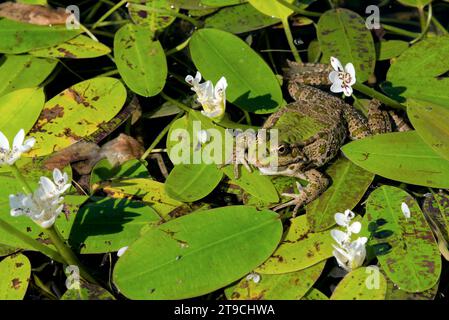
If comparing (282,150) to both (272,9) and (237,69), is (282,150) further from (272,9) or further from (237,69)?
(272,9)

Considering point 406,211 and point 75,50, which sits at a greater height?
point 75,50

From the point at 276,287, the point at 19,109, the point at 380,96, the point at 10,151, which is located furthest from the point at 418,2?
the point at 10,151

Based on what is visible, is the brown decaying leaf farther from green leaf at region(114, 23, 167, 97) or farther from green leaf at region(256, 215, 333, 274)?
green leaf at region(256, 215, 333, 274)

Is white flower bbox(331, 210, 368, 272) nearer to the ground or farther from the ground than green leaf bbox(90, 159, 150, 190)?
A: farther from the ground

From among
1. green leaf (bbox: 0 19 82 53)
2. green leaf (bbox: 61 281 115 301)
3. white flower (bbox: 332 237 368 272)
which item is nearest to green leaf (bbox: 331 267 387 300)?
white flower (bbox: 332 237 368 272)

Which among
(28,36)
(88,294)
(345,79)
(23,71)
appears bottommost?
(88,294)
